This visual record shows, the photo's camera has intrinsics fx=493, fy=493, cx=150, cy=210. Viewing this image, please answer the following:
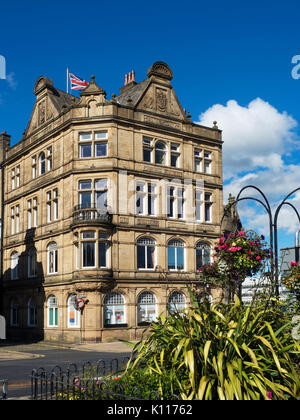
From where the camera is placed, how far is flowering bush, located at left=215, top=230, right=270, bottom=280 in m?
16.5

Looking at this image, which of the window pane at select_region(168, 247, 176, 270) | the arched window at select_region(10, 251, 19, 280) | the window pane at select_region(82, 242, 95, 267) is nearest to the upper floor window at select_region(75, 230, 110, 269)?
the window pane at select_region(82, 242, 95, 267)

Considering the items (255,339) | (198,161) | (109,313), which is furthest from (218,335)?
(198,161)

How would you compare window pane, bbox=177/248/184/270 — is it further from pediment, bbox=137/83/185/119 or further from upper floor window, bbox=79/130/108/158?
pediment, bbox=137/83/185/119

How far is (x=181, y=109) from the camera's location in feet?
129

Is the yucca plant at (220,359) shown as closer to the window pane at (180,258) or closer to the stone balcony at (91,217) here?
the stone balcony at (91,217)

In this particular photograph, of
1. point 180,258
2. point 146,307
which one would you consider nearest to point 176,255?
point 180,258

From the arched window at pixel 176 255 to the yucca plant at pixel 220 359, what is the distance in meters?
27.0

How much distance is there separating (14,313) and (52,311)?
26.3 ft

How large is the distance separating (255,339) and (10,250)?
38.9 meters

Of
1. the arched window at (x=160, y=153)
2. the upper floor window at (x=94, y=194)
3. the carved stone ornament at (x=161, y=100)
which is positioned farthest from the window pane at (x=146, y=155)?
the upper floor window at (x=94, y=194)

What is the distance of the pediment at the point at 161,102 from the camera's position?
3741 cm

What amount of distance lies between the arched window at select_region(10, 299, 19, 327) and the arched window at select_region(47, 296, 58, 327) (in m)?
6.57

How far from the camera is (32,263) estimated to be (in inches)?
1608

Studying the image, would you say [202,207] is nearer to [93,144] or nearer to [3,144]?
[93,144]
